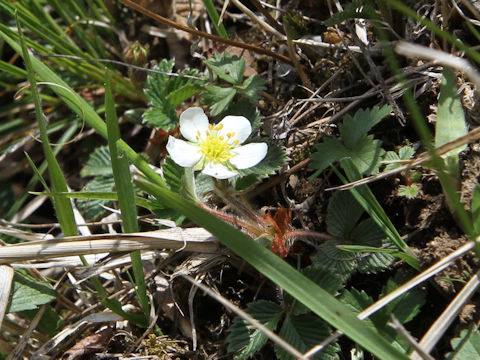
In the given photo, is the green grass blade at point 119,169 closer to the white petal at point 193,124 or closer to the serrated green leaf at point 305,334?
the white petal at point 193,124

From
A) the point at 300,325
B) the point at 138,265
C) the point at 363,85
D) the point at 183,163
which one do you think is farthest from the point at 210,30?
A: the point at 300,325

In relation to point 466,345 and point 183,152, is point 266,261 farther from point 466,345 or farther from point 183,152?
point 466,345

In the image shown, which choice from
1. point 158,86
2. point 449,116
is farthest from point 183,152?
point 449,116

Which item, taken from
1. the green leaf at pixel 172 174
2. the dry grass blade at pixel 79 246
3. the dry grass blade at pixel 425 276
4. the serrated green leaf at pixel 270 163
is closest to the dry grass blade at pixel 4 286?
the dry grass blade at pixel 79 246

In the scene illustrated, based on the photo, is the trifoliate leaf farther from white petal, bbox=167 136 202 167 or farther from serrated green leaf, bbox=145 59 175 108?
white petal, bbox=167 136 202 167

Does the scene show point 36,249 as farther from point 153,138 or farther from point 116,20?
point 116,20
